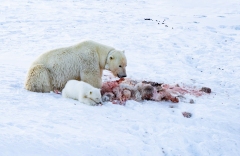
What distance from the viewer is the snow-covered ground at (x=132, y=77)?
5059 millimetres

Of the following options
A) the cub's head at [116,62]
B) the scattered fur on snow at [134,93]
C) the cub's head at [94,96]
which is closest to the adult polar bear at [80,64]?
the cub's head at [116,62]

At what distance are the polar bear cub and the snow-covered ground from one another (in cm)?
17

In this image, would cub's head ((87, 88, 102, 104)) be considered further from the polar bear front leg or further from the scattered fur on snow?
the polar bear front leg

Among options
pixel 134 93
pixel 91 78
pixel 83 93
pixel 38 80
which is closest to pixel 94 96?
pixel 83 93

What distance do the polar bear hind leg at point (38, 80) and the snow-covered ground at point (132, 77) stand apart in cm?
18

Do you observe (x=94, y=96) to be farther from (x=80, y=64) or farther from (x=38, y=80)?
(x=38, y=80)

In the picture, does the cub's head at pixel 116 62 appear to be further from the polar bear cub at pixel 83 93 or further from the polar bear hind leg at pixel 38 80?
the polar bear hind leg at pixel 38 80

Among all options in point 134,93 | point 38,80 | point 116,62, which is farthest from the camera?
point 116,62

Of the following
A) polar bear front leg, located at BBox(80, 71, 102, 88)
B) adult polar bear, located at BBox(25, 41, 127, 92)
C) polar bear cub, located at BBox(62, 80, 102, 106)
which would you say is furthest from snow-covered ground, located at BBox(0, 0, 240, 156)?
polar bear front leg, located at BBox(80, 71, 102, 88)

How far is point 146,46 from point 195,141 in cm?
850

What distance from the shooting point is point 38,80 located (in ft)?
23.5

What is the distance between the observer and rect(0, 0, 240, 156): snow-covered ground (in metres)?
5.06

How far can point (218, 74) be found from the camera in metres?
10.4

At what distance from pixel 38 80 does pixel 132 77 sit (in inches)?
114
